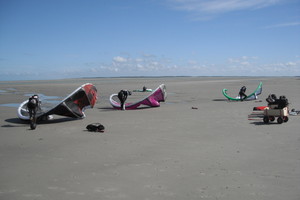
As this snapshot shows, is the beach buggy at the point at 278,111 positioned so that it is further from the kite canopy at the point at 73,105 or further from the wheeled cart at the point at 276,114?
the kite canopy at the point at 73,105

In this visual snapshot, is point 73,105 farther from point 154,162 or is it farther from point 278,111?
point 278,111

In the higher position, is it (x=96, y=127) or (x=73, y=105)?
(x=73, y=105)

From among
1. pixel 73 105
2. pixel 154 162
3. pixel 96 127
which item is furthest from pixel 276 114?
pixel 73 105

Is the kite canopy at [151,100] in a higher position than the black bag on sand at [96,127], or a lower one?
higher

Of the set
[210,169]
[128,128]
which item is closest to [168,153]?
[210,169]

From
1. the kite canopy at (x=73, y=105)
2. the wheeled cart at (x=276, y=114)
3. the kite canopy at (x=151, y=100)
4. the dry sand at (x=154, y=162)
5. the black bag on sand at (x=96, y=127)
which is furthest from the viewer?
the kite canopy at (x=151, y=100)

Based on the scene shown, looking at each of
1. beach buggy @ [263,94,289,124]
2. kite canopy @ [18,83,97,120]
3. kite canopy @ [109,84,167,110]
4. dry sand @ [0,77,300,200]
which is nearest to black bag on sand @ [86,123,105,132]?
dry sand @ [0,77,300,200]

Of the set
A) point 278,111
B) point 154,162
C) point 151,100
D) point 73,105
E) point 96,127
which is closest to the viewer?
point 154,162

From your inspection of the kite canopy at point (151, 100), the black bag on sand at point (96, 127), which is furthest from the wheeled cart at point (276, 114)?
the kite canopy at point (151, 100)

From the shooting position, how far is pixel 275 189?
15.1ft

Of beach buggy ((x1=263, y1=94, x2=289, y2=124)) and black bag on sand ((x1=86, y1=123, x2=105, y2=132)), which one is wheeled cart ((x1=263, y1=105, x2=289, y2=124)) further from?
black bag on sand ((x1=86, y1=123, x2=105, y2=132))

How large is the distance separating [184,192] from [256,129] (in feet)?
17.8

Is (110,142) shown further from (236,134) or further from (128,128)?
(236,134)

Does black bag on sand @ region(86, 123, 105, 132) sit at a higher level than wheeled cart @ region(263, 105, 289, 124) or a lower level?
lower
